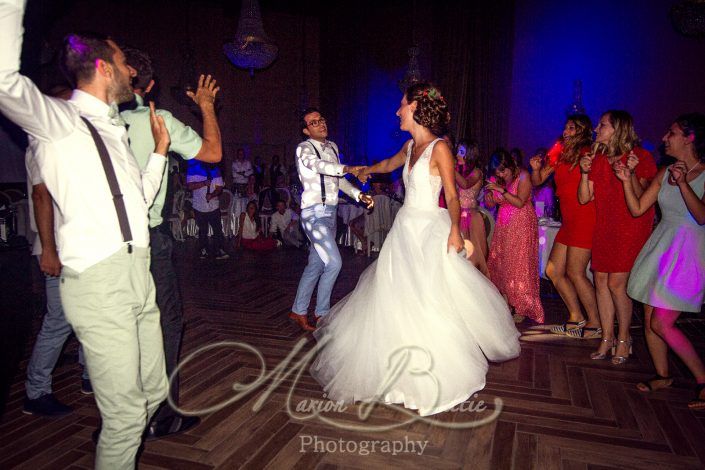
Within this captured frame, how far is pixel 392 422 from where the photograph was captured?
249cm

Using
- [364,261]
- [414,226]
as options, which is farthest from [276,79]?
[414,226]

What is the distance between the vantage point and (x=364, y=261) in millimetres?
7496

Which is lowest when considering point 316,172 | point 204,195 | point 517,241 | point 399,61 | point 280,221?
point 280,221

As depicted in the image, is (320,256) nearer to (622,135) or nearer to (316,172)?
Answer: (316,172)

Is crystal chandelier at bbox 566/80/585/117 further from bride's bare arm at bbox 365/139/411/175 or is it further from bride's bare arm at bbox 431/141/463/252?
bride's bare arm at bbox 431/141/463/252

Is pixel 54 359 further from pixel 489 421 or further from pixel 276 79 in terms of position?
pixel 276 79

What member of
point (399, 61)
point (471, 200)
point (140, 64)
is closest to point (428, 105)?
point (140, 64)

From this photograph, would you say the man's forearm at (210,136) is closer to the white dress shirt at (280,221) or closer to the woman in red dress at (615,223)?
the woman in red dress at (615,223)

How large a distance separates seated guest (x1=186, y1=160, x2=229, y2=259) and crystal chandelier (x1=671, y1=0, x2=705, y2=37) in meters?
6.36

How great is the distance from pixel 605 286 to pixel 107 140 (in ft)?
10.4

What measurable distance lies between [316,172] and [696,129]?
97.6 inches

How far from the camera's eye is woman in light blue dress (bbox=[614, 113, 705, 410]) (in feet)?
8.66

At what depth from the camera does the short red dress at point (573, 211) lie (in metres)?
3.58

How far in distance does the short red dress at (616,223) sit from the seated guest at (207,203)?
551 centimetres
